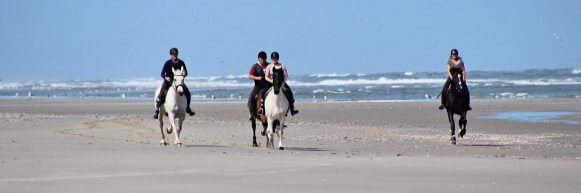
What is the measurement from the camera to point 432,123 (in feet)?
87.9

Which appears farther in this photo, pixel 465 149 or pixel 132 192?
pixel 465 149

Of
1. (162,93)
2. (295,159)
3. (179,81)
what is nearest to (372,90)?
(162,93)

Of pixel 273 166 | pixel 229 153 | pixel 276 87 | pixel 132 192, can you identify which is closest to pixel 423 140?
pixel 276 87

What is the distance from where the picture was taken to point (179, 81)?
56.6ft

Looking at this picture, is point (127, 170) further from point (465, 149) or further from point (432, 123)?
point (432, 123)

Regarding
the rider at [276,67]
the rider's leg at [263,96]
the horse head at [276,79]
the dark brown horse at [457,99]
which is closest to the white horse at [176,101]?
the rider's leg at [263,96]

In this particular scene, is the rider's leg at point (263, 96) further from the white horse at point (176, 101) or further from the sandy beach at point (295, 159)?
the white horse at point (176, 101)

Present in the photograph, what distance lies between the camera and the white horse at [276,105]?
1658cm

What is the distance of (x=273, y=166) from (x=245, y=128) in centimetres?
1179

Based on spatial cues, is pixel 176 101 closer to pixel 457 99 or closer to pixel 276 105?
pixel 276 105

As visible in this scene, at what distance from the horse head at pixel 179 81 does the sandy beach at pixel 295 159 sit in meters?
1.00

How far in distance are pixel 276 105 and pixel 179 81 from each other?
1682 mm

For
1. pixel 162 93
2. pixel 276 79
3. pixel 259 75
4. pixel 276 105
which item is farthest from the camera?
pixel 162 93

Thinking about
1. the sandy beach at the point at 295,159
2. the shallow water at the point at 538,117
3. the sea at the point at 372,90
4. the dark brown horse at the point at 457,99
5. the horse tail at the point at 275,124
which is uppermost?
the dark brown horse at the point at 457,99
